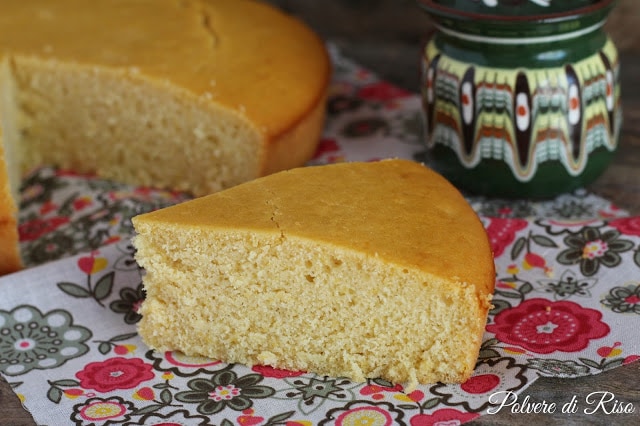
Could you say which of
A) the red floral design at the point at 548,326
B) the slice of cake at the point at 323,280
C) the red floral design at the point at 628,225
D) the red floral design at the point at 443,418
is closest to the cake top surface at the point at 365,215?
the slice of cake at the point at 323,280

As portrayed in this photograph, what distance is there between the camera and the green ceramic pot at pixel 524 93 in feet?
9.30

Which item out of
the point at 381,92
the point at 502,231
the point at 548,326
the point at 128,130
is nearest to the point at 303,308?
the point at 548,326

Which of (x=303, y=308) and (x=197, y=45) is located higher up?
(x=197, y=45)

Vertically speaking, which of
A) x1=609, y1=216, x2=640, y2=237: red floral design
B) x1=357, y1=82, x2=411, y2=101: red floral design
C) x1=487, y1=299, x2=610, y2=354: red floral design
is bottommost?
x1=487, y1=299, x2=610, y2=354: red floral design

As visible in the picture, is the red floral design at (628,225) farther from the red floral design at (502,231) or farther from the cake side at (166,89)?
the cake side at (166,89)

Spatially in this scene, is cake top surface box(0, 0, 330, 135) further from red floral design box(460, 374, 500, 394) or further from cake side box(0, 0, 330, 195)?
red floral design box(460, 374, 500, 394)

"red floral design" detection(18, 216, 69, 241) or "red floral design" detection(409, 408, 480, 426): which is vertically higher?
"red floral design" detection(18, 216, 69, 241)

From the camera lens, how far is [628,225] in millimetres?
2805

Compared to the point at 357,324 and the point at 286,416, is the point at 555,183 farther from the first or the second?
the point at 286,416

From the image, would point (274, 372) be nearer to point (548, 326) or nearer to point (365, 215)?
point (365, 215)

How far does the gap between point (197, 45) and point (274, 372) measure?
1.58 meters

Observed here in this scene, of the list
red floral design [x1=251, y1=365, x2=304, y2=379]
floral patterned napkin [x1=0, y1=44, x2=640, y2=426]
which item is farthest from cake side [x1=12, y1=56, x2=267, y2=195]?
red floral design [x1=251, y1=365, x2=304, y2=379]

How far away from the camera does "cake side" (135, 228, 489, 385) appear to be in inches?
88.8

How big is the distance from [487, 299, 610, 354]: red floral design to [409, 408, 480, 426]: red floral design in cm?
31
